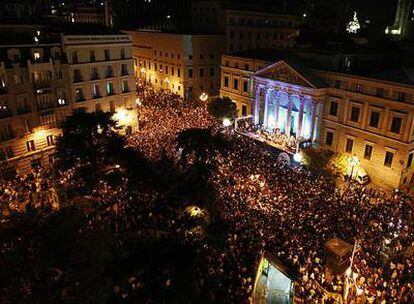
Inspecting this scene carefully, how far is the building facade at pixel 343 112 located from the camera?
112ft

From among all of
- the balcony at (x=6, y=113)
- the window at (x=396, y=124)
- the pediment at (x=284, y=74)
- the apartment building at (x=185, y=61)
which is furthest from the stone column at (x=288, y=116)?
the balcony at (x=6, y=113)

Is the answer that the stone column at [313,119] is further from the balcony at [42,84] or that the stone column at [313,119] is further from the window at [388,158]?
the balcony at [42,84]

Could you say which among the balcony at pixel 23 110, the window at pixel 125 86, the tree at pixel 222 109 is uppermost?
the window at pixel 125 86

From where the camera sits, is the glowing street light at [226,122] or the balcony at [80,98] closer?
the balcony at [80,98]

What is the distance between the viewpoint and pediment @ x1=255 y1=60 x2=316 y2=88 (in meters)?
40.6

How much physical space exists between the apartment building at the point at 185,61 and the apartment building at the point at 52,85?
19.2m

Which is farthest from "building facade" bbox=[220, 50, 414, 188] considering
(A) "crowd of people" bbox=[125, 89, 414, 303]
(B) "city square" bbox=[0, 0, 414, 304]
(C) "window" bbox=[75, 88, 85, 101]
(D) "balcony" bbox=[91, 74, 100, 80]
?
(C) "window" bbox=[75, 88, 85, 101]

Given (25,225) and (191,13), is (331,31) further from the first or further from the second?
(25,225)

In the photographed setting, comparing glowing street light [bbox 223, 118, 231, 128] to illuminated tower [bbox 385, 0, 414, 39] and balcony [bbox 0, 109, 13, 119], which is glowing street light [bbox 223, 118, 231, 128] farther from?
illuminated tower [bbox 385, 0, 414, 39]

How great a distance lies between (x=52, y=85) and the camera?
36812mm

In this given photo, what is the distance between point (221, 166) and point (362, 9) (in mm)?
77184

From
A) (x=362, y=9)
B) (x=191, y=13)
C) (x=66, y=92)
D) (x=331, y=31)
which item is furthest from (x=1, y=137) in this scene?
(x=362, y=9)

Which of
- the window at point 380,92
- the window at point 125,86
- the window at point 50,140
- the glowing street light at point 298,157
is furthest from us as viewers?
the window at point 125,86

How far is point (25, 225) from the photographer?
18906 mm
